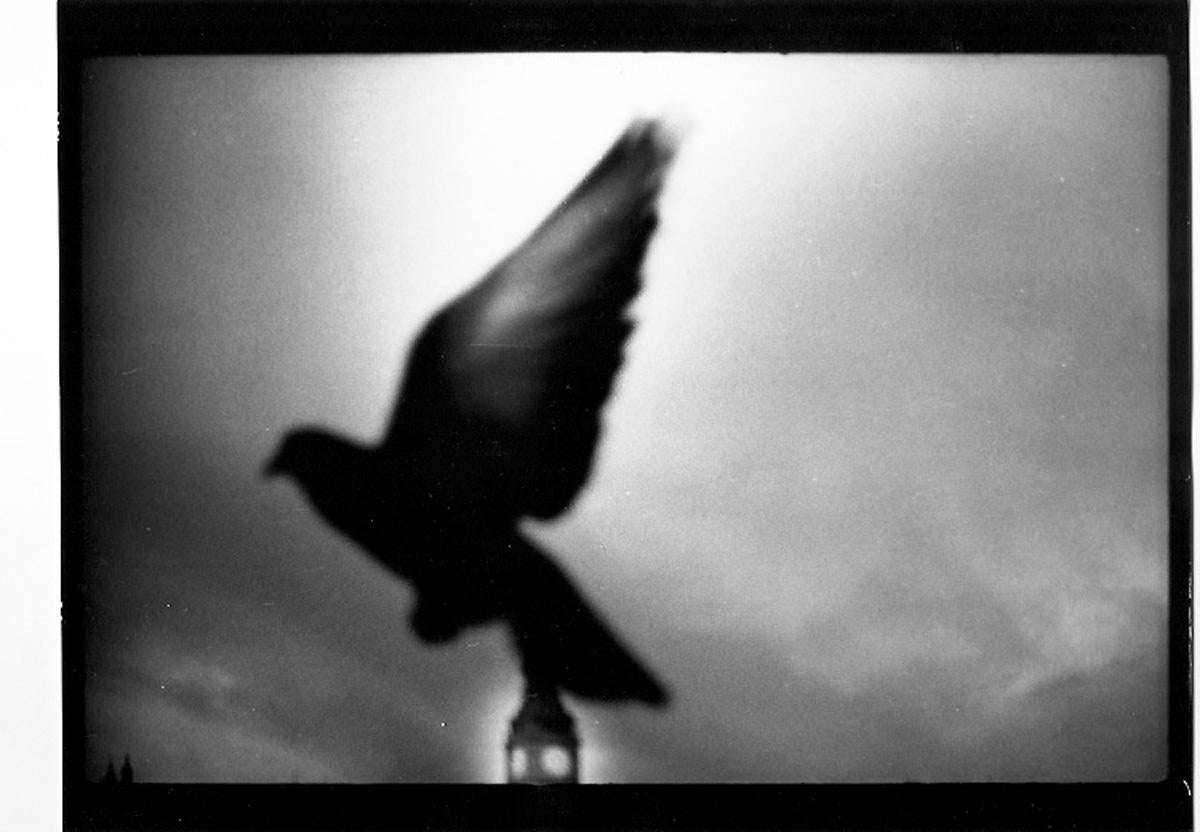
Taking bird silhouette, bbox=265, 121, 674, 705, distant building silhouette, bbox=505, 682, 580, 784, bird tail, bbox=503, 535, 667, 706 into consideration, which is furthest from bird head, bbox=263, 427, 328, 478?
distant building silhouette, bbox=505, 682, 580, 784

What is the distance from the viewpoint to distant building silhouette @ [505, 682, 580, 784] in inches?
49.0

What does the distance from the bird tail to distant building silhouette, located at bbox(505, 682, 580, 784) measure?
0.08 ft

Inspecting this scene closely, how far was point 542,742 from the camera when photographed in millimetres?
1249

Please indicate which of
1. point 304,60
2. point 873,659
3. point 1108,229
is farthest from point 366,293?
point 1108,229

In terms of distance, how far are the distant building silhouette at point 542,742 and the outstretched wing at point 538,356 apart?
0.71ft

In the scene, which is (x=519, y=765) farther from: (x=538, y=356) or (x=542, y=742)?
(x=538, y=356)

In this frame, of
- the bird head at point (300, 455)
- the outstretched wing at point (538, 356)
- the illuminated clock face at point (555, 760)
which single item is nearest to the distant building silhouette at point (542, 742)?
the illuminated clock face at point (555, 760)

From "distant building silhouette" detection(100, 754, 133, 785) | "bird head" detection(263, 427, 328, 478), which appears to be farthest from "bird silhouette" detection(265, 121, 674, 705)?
"distant building silhouette" detection(100, 754, 133, 785)

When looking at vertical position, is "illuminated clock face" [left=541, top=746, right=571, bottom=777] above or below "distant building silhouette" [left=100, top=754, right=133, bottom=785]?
above

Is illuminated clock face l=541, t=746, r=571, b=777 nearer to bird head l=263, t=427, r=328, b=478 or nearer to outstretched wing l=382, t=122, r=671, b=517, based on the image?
outstretched wing l=382, t=122, r=671, b=517

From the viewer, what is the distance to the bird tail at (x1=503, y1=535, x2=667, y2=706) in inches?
48.9

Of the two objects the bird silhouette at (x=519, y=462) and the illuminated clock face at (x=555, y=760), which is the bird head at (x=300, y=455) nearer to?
the bird silhouette at (x=519, y=462)

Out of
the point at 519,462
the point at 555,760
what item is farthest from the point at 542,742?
the point at 519,462

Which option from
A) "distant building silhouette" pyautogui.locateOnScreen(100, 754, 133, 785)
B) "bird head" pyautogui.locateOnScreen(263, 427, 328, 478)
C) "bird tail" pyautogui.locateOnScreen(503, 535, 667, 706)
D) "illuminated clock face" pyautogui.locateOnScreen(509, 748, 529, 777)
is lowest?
"distant building silhouette" pyautogui.locateOnScreen(100, 754, 133, 785)
